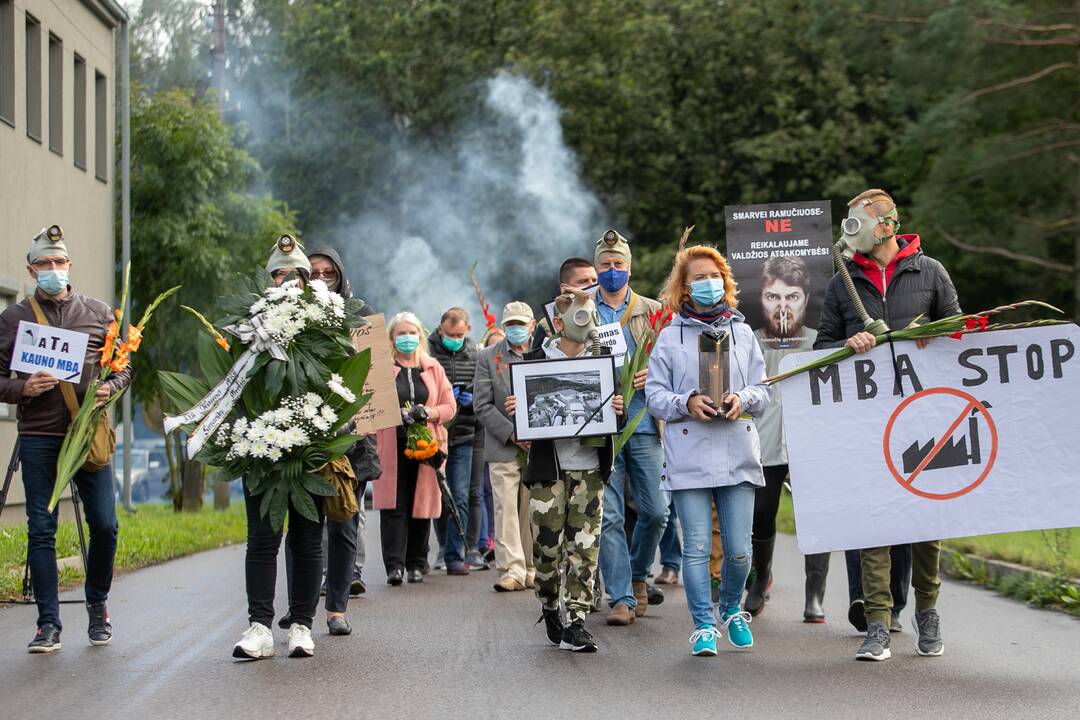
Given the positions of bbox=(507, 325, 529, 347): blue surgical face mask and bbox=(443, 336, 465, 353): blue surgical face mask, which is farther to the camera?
bbox=(443, 336, 465, 353): blue surgical face mask

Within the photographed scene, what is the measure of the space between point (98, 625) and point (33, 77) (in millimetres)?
16316

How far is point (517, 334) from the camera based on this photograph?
12.9 m

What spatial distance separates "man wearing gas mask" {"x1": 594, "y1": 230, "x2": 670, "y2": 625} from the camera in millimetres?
10211

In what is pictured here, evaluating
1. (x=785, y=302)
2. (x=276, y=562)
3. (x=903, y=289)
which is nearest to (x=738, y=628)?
(x=903, y=289)

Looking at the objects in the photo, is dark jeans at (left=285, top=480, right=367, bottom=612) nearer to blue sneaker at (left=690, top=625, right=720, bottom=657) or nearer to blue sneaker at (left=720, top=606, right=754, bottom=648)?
blue sneaker at (left=690, top=625, right=720, bottom=657)

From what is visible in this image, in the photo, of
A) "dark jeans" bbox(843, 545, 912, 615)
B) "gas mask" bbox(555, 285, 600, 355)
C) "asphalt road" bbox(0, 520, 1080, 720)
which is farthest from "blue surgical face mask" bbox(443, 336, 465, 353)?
"dark jeans" bbox(843, 545, 912, 615)

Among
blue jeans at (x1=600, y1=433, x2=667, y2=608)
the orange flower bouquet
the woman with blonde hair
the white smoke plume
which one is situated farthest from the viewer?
the white smoke plume

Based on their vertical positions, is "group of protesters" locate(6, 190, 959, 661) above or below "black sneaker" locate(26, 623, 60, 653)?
above

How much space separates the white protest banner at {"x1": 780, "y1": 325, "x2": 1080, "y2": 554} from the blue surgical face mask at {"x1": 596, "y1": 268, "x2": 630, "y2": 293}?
1620 mm

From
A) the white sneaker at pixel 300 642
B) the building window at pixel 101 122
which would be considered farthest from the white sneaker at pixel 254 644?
the building window at pixel 101 122

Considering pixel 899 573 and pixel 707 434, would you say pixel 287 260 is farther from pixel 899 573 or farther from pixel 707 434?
pixel 899 573

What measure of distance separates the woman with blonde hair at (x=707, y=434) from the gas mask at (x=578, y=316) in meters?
0.48

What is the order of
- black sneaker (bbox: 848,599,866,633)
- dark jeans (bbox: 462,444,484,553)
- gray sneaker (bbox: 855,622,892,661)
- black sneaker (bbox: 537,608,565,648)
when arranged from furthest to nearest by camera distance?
dark jeans (bbox: 462,444,484,553)
black sneaker (bbox: 848,599,866,633)
black sneaker (bbox: 537,608,565,648)
gray sneaker (bbox: 855,622,892,661)

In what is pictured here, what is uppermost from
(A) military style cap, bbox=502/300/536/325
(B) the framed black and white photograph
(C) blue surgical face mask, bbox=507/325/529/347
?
(A) military style cap, bbox=502/300/536/325
